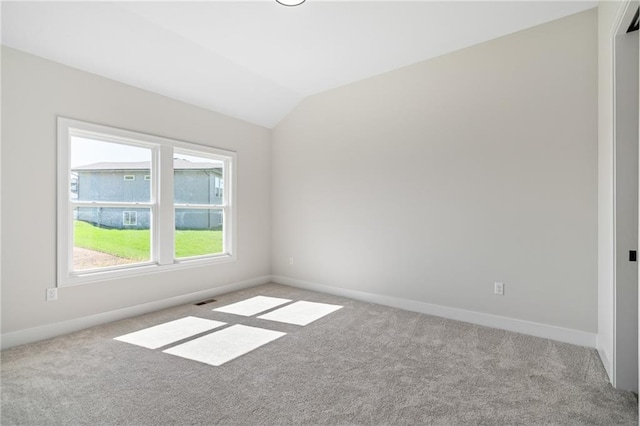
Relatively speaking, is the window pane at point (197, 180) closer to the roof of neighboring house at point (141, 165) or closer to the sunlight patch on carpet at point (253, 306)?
the roof of neighboring house at point (141, 165)

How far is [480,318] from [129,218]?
13.2 ft

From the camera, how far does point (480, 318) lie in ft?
11.1

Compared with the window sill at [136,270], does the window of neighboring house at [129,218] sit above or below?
above

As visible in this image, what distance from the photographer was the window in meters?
3.23

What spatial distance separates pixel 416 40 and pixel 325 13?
104cm

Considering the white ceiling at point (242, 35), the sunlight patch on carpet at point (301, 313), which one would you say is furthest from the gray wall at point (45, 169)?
the sunlight patch on carpet at point (301, 313)

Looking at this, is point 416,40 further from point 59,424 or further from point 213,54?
point 59,424

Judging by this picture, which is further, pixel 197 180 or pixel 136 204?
pixel 197 180

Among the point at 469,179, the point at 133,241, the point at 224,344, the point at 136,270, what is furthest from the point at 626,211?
the point at 133,241

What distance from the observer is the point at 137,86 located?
3.62 meters

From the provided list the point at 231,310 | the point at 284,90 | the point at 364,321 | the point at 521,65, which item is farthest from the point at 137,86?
the point at 521,65

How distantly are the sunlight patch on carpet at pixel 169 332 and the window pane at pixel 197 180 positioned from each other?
1584 millimetres

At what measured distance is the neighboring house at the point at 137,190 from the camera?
11.1ft

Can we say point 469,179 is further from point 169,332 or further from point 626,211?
point 169,332
